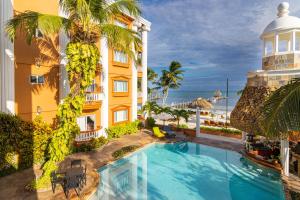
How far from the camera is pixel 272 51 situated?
12789 millimetres

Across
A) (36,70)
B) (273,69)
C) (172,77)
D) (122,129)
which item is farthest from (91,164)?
(172,77)

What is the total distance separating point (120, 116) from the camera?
2242 centimetres

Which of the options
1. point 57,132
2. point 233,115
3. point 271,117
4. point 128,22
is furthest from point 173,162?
point 128,22

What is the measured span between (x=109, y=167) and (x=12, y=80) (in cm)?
918

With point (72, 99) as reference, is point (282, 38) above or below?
above

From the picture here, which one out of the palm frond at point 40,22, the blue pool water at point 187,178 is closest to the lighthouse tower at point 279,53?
the blue pool water at point 187,178

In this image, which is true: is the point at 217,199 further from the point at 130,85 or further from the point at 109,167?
the point at 130,85

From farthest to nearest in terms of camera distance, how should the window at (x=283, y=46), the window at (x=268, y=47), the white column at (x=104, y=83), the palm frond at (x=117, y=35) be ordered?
the white column at (x=104, y=83) → the window at (x=268, y=47) → the window at (x=283, y=46) → the palm frond at (x=117, y=35)

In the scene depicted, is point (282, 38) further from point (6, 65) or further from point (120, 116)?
point (6, 65)

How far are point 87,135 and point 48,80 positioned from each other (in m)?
5.90

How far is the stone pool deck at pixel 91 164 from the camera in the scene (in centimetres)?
916

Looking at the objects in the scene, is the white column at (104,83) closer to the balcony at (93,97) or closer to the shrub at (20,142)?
the balcony at (93,97)

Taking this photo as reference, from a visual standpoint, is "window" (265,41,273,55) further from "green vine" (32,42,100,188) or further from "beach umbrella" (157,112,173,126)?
"beach umbrella" (157,112,173,126)

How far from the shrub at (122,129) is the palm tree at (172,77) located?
65.8 feet
